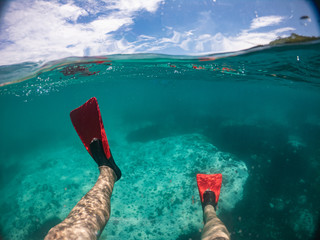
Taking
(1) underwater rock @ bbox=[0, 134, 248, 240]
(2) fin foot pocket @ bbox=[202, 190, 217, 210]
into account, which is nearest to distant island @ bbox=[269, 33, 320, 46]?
(1) underwater rock @ bbox=[0, 134, 248, 240]

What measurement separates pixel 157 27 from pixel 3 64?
425 inches

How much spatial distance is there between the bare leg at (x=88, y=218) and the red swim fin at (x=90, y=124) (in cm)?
132

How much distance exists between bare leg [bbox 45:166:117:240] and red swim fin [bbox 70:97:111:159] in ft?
4.34

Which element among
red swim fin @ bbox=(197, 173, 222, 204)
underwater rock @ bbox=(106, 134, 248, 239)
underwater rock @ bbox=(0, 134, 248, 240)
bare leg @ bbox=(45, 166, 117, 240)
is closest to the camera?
bare leg @ bbox=(45, 166, 117, 240)

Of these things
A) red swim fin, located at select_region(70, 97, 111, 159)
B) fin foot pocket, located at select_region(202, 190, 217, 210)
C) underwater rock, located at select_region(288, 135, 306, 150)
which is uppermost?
red swim fin, located at select_region(70, 97, 111, 159)

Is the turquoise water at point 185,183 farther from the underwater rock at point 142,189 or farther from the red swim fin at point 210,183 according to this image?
the red swim fin at point 210,183

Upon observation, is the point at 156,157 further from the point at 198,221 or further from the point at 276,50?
the point at 276,50

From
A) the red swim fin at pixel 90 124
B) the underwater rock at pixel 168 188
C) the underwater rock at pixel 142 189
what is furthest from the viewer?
the underwater rock at pixel 142 189

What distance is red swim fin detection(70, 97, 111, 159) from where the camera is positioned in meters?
4.70

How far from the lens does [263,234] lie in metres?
7.48

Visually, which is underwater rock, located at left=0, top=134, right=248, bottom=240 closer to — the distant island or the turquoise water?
the turquoise water

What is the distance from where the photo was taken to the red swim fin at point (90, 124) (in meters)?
4.70

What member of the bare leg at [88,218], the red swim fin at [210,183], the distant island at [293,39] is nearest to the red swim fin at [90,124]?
the bare leg at [88,218]

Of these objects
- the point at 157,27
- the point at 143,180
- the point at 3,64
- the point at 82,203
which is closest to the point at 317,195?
the point at 143,180
